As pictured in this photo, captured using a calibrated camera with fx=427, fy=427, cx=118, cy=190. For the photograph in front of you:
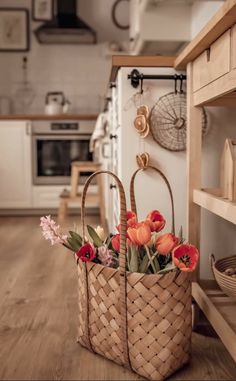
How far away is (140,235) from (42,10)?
162 inches

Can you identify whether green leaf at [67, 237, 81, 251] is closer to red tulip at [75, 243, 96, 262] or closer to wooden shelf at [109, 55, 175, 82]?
red tulip at [75, 243, 96, 262]

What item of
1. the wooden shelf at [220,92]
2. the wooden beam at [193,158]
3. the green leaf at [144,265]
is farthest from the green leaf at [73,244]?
the wooden shelf at [220,92]

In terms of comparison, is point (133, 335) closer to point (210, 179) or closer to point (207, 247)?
point (207, 247)

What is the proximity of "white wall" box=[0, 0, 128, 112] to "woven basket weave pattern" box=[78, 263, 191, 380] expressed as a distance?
3.74m

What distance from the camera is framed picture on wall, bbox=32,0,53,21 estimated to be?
4621 mm

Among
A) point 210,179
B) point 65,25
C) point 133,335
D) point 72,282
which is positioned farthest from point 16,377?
point 65,25

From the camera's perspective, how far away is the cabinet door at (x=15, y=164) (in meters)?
4.03

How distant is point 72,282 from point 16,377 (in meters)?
0.86

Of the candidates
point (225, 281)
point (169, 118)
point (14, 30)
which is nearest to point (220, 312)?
point (225, 281)

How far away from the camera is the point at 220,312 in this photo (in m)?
1.32

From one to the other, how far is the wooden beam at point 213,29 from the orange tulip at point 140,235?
0.56 m

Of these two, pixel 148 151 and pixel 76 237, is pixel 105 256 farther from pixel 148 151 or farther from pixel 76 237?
pixel 148 151

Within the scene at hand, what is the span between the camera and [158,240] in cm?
124

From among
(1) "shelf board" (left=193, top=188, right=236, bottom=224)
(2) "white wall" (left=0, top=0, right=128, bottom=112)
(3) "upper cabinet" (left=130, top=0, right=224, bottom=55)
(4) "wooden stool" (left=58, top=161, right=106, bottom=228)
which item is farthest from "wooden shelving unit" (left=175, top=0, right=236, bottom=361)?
(2) "white wall" (left=0, top=0, right=128, bottom=112)
